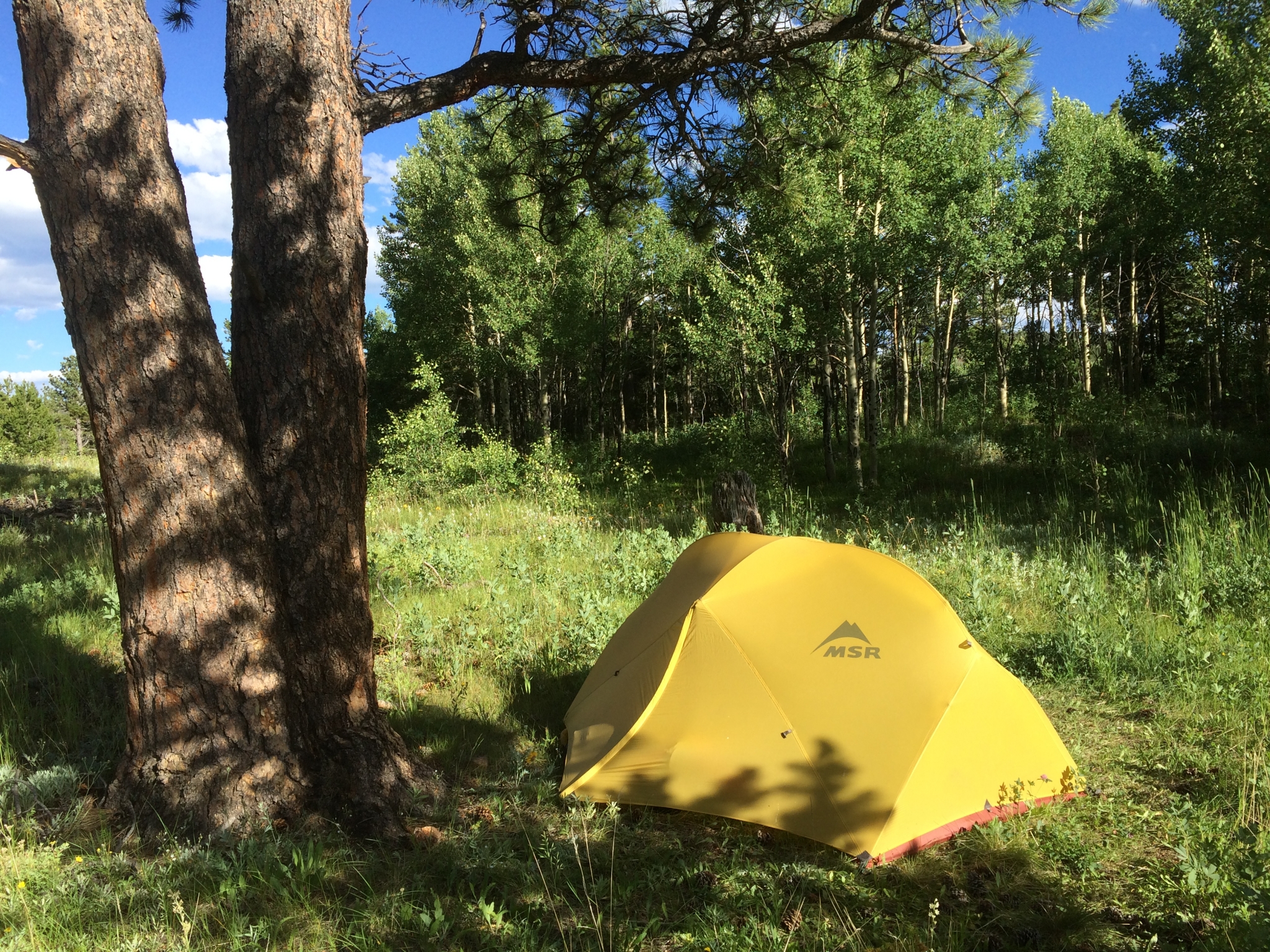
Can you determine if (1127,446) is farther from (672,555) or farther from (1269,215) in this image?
(672,555)

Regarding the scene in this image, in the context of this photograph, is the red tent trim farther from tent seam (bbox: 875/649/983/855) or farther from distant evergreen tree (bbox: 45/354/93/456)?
distant evergreen tree (bbox: 45/354/93/456)

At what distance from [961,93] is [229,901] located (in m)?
6.01

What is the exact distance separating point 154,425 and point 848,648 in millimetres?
3236

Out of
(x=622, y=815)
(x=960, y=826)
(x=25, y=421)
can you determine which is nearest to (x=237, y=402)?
(x=622, y=815)

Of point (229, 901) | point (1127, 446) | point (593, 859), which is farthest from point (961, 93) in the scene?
point (1127, 446)

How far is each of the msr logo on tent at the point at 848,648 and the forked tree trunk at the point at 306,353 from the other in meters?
2.16

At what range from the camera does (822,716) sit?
3500 mm

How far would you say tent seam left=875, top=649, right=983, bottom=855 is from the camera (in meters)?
3.13

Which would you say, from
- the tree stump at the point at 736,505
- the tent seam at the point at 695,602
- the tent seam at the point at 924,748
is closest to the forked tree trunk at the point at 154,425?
the tent seam at the point at 695,602

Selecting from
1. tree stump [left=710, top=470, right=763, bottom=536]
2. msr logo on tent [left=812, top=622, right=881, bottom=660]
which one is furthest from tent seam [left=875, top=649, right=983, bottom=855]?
tree stump [left=710, top=470, right=763, bottom=536]

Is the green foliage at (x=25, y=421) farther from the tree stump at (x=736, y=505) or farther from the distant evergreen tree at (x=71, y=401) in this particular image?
the tree stump at (x=736, y=505)

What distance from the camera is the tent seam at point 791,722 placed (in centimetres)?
321

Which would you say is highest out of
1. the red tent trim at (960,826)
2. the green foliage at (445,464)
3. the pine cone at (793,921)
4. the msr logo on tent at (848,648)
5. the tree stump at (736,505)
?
the green foliage at (445,464)

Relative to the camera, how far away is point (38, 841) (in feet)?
10.2
